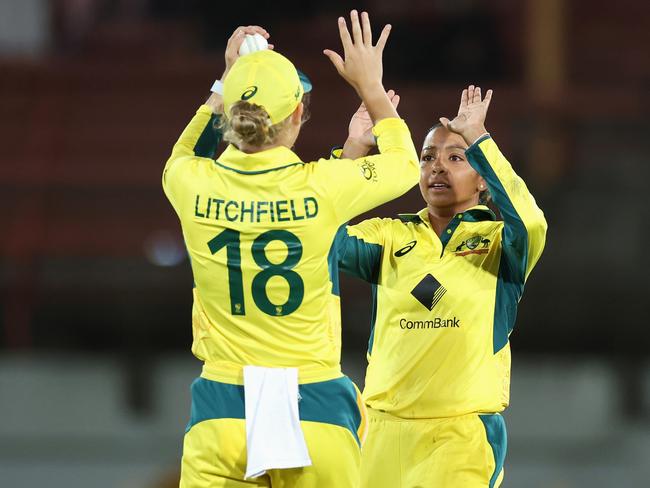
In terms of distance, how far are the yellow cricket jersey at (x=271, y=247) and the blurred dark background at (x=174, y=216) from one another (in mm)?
3865

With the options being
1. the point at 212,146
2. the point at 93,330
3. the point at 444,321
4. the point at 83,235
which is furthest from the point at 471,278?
the point at 83,235

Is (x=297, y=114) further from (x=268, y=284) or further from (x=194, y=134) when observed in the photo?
(x=268, y=284)

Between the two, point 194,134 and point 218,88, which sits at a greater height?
point 218,88

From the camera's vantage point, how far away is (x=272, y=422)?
8.15ft

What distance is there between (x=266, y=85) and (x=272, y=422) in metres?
0.72

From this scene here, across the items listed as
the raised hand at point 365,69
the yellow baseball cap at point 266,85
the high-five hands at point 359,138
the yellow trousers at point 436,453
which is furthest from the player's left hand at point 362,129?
the yellow trousers at point 436,453

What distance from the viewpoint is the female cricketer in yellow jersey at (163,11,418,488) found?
2.51 m

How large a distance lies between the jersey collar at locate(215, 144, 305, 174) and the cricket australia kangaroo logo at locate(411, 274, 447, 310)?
833mm

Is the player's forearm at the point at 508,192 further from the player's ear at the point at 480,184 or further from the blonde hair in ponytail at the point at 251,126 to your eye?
the blonde hair in ponytail at the point at 251,126

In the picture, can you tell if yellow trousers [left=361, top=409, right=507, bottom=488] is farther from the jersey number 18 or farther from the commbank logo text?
the jersey number 18

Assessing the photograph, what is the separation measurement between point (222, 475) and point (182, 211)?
59 cm

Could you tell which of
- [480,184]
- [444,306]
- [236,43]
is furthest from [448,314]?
[236,43]

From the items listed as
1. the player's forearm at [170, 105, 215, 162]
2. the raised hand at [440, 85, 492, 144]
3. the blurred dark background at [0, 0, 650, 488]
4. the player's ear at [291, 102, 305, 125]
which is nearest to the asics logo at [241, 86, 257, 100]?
the player's ear at [291, 102, 305, 125]

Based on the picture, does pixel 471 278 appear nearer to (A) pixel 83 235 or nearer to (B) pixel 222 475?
(B) pixel 222 475
